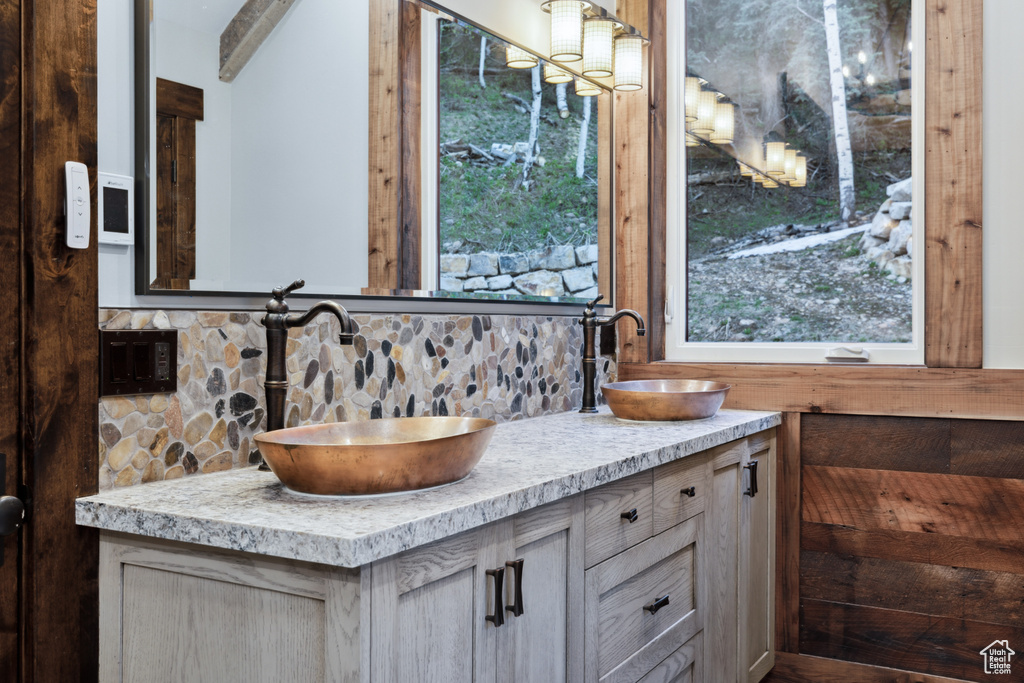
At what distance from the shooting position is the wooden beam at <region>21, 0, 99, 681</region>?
1.25 meters

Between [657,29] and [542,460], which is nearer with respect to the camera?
[542,460]

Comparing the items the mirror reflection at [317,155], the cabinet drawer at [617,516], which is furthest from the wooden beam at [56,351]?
the cabinet drawer at [617,516]

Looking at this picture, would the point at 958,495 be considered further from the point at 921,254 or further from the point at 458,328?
the point at 458,328

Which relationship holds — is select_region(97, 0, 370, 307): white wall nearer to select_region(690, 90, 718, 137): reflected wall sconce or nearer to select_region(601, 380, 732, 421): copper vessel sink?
select_region(601, 380, 732, 421): copper vessel sink

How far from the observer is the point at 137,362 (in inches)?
54.7

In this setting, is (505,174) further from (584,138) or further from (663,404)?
(663,404)

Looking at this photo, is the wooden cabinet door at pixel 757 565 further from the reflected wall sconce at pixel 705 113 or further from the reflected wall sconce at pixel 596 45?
the reflected wall sconce at pixel 596 45

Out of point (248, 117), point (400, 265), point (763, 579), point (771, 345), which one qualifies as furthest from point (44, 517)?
point (771, 345)

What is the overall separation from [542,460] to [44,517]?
875mm

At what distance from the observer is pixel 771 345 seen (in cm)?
278

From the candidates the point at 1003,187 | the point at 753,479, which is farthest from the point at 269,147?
the point at 1003,187

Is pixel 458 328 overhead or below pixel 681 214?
below

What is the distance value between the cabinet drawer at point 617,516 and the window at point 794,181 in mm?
1171

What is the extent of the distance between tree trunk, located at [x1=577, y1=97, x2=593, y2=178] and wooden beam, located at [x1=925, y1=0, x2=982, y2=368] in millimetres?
1037
